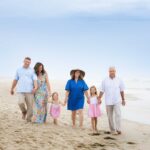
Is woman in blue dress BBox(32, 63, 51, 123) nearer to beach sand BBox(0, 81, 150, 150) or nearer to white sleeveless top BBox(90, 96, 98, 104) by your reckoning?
beach sand BBox(0, 81, 150, 150)

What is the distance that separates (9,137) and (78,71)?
409 centimetres

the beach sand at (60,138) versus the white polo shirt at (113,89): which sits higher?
the white polo shirt at (113,89)

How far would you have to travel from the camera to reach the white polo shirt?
52.4ft

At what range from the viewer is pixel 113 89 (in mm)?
16000

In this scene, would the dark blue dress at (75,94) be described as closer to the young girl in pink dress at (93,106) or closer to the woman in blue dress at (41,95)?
the young girl in pink dress at (93,106)

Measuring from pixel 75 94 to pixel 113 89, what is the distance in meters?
1.23

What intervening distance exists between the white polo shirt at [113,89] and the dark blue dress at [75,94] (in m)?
0.79

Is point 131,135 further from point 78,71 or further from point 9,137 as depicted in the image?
point 9,137

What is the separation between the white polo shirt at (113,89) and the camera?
15961mm

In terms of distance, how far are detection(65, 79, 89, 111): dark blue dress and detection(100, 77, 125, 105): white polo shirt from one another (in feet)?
2.61

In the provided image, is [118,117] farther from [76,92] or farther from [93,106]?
[76,92]

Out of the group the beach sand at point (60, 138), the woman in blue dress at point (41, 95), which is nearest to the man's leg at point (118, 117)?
the beach sand at point (60, 138)

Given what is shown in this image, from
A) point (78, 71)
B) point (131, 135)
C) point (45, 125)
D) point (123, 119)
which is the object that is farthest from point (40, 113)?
point (123, 119)

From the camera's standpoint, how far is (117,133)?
15812 millimetres
